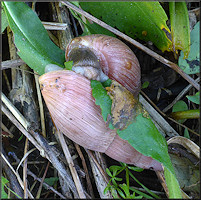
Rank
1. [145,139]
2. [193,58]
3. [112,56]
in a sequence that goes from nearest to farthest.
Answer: [145,139]
[112,56]
[193,58]

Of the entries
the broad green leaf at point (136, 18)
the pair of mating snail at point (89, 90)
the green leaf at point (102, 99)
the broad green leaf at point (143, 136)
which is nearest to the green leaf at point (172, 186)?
the broad green leaf at point (143, 136)

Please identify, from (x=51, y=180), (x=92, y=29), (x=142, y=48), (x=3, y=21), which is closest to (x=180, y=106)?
(x=142, y=48)

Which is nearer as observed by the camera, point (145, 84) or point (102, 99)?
point (102, 99)

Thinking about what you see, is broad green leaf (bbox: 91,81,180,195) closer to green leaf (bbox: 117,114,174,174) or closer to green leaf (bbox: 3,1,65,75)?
green leaf (bbox: 117,114,174,174)

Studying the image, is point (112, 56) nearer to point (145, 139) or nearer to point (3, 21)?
point (145, 139)

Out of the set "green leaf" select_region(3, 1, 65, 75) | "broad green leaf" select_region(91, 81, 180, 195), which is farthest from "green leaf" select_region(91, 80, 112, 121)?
"green leaf" select_region(3, 1, 65, 75)

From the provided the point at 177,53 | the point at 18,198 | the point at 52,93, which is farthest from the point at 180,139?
the point at 18,198
